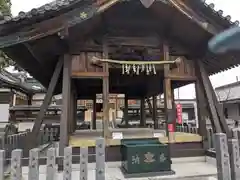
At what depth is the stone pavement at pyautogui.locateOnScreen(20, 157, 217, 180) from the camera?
522cm

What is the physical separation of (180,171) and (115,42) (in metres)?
3.91

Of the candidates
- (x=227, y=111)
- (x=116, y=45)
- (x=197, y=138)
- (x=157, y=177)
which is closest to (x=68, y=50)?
(x=116, y=45)

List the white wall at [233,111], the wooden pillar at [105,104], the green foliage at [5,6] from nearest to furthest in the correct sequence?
the wooden pillar at [105,104]
the green foliage at [5,6]
the white wall at [233,111]

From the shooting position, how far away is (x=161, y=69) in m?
7.13

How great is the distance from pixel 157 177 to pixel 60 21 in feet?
14.3

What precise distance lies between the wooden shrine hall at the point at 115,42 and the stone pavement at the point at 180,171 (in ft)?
2.28

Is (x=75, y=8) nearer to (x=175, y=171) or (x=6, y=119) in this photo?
(x=175, y=171)

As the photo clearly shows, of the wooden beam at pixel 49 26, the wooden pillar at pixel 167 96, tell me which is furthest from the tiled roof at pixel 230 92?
the wooden beam at pixel 49 26

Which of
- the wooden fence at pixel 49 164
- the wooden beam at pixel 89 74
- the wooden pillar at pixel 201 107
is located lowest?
the wooden fence at pixel 49 164

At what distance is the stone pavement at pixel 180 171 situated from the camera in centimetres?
522

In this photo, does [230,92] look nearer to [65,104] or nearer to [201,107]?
[201,107]

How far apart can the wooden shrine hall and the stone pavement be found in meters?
0.70

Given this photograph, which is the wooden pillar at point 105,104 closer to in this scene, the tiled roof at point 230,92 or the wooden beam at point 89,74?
the wooden beam at point 89,74

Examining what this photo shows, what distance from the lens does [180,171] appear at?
568cm
